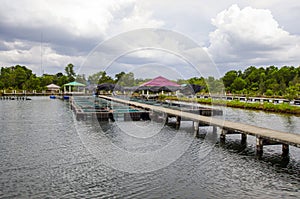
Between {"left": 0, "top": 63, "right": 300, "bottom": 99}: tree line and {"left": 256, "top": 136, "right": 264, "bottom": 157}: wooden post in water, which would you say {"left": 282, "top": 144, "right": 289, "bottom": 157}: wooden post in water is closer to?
{"left": 256, "top": 136, "right": 264, "bottom": 157}: wooden post in water

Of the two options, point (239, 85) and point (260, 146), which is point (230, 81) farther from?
point (260, 146)

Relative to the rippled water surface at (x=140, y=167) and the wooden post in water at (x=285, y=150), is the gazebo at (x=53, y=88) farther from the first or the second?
the wooden post in water at (x=285, y=150)

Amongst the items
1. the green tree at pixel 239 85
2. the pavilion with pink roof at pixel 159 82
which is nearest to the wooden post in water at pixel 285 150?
the pavilion with pink roof at pixel 159 82

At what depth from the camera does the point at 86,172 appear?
814 centimetres

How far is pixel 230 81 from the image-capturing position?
53.0 metres

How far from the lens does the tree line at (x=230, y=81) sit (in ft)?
122

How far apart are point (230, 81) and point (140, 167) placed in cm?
4668

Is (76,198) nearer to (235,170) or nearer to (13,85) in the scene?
(235,170)

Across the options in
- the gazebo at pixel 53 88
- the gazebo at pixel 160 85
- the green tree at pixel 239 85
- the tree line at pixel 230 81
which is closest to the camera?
the gazebo at pixel 160 85

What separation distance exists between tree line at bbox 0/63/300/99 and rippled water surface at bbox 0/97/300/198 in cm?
1764

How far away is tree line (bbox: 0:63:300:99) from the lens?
37.2m

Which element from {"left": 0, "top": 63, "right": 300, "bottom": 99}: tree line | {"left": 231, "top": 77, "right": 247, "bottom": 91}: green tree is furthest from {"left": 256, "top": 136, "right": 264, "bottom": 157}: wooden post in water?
{"left": 231, "top": 77, "right": 247, "bottom": 91}: green tree

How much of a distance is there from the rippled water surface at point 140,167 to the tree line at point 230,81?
57.9ft

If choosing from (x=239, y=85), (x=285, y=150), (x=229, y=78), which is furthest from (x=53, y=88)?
(x=285, y=150)
